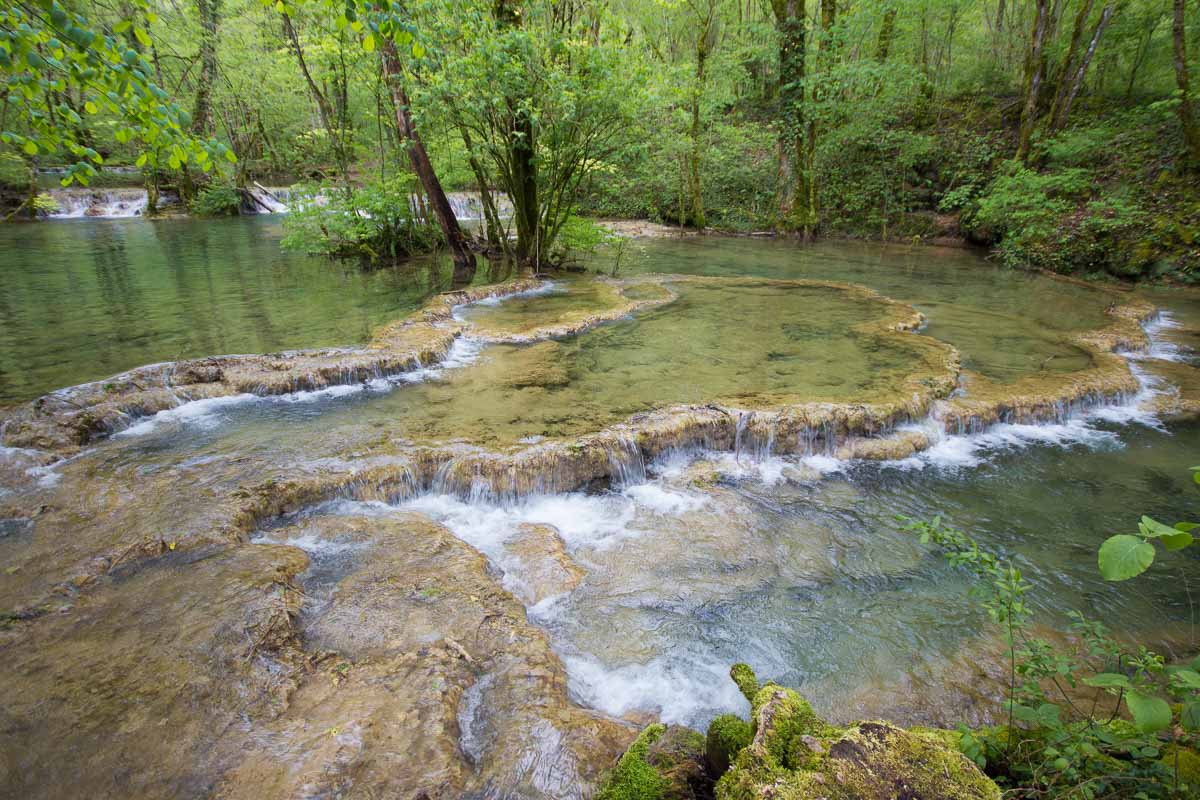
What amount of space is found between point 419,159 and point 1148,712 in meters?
13.7

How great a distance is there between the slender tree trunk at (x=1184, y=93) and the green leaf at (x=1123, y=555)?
54.0ft

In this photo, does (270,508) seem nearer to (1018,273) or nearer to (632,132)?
(632,132)

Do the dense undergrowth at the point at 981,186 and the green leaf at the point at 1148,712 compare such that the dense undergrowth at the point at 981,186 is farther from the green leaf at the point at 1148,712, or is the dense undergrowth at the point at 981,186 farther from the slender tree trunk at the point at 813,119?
the green leaf at the point at 1148,712

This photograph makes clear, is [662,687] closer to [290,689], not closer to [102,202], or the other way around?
[290,689]

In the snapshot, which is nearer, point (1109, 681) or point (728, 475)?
point (1109, 681)

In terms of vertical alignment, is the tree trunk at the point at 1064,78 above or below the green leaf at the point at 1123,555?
above

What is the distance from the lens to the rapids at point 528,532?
113 inches

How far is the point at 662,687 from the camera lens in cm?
349

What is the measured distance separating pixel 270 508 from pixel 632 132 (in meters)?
9.53

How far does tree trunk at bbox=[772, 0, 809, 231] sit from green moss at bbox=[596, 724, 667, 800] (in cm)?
2092

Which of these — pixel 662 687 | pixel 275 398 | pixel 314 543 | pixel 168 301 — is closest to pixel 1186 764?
pixel 662 687

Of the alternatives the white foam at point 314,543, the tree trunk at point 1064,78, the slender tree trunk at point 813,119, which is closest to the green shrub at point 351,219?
the white foam at point 314,543

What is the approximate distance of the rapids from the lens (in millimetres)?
2861

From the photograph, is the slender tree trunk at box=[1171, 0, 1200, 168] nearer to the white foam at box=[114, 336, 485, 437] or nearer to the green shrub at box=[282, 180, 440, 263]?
the white foam at box=[114, 336, 485, 437]
